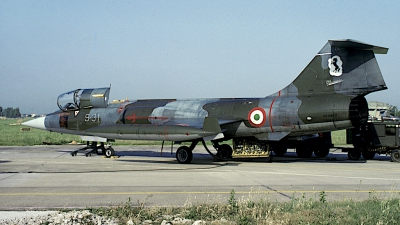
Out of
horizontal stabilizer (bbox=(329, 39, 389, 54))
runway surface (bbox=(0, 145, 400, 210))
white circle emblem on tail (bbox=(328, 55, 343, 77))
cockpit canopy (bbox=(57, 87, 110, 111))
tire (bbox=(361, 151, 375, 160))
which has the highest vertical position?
horizontal stabilizer (bbox=(329, 39, 389, 54))

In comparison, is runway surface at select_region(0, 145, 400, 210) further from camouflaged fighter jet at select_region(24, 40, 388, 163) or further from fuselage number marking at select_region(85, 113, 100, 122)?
fuselage number marking at select_region(85, 113, 100, 122)

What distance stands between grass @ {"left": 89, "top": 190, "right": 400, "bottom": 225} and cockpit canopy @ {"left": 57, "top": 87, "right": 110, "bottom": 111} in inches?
550

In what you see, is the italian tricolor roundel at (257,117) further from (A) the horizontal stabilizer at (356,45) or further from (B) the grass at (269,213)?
(B) the grass at (269,213)

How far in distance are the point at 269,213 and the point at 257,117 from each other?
10.6 metres

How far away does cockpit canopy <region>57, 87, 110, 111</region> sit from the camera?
21.1 metres

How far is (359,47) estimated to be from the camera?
50.2 ft

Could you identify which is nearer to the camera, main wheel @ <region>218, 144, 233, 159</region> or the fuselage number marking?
main wheel @ <region>218, 144, 233, 159</region>

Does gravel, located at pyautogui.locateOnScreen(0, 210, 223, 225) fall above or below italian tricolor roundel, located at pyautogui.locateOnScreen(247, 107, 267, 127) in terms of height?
below

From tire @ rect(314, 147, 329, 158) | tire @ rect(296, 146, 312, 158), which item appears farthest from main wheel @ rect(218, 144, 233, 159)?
tire @ rect(314, 147, 329, 158)

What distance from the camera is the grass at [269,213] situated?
21.7 feet

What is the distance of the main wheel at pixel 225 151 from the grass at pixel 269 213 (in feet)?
40.9

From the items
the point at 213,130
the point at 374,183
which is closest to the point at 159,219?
the point at 374,183

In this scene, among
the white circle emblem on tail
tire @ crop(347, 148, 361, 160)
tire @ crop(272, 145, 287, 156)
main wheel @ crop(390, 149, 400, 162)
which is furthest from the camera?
tire @ crop(272, 145, 287, 156)

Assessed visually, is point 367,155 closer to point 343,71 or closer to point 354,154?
point 354,154
